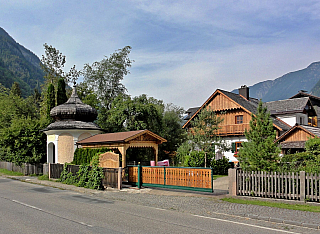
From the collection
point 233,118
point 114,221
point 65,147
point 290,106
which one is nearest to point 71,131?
point 65,147

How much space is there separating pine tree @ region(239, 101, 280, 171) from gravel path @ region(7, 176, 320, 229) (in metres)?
2.08

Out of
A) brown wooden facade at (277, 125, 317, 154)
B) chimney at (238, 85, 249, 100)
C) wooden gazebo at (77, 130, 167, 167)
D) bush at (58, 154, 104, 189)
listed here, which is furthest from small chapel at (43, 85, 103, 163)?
chimney at (238, 85, 249, 100)

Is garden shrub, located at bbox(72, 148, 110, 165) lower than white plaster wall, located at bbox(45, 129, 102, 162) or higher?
lower

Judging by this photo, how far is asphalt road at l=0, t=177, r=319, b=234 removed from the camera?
8766mm

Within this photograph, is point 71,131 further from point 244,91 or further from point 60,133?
point 244,91

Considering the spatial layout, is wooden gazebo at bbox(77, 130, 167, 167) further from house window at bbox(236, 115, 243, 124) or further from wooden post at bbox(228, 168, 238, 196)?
house window at bbox(236, 115, 243, 124)

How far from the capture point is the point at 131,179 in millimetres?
19234

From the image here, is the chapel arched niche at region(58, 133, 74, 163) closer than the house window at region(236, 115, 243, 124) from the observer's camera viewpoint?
Yes

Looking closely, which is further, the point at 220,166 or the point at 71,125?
the point at 71,125

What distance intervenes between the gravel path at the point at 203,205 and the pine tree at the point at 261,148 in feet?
6.81

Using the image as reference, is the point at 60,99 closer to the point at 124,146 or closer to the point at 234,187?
the point at 124,146

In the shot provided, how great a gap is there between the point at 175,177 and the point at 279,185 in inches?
224

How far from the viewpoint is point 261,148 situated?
48.2 ft

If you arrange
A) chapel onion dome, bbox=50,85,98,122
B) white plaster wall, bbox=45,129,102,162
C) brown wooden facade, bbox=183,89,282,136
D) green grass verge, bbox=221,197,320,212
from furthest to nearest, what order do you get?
brown wooden facade, bbox=183,89,282,136
chapel onion dome, bbox=50,85,98,122
white plaster wall, bbox=45,129,102,162
green grass verge, bbox=221,197,320,212
